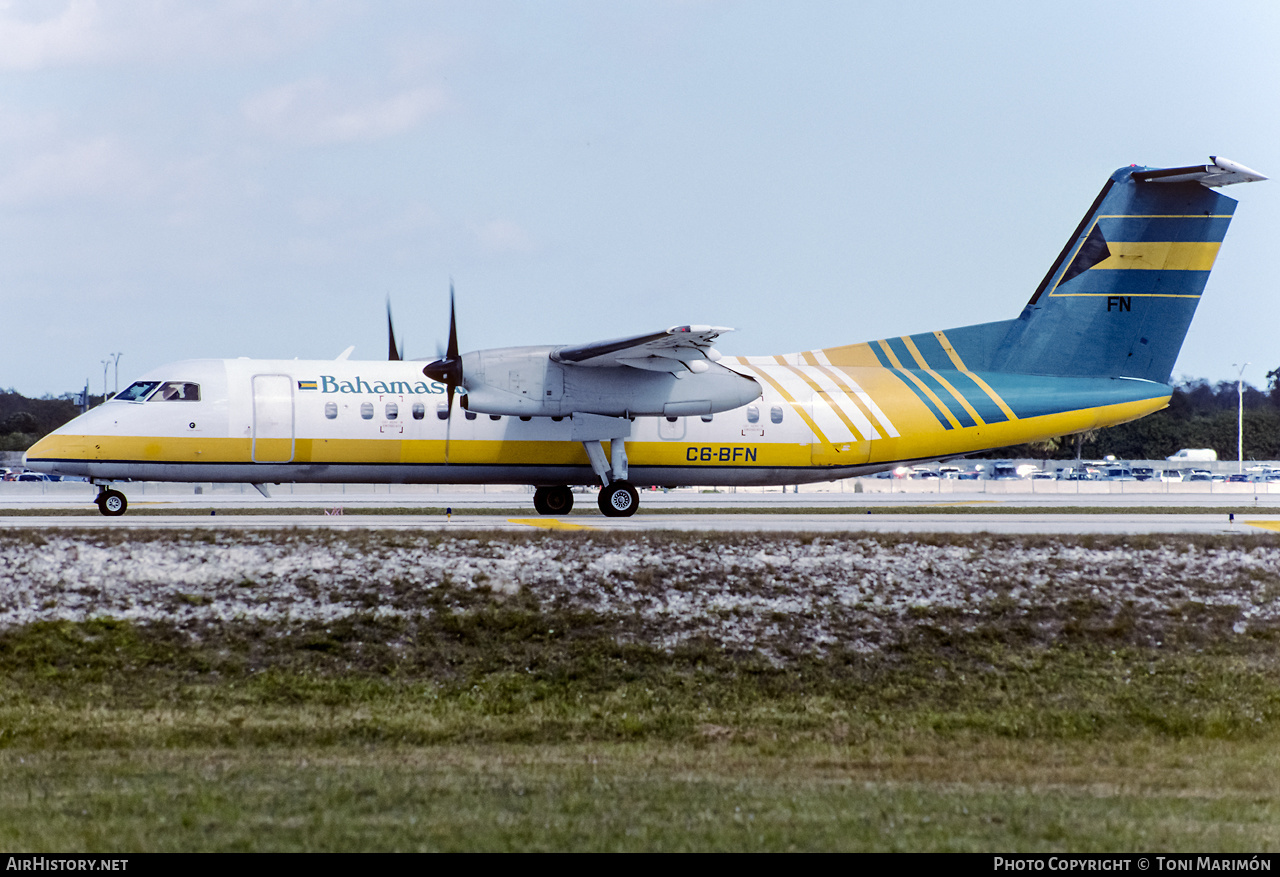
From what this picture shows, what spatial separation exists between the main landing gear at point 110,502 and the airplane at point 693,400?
47 mm

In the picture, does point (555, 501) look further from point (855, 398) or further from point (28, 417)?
point (28, 417)

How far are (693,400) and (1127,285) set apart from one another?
11.5m

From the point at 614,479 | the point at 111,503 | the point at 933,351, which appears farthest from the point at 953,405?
the point at 111,503

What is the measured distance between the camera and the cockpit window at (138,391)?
26.1 m

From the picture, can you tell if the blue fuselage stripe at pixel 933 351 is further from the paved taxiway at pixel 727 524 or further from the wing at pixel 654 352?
the wing at pixel 654 352

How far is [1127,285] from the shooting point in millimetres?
29672

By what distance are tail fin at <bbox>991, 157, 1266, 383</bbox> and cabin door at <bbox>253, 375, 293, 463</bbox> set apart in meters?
16.9

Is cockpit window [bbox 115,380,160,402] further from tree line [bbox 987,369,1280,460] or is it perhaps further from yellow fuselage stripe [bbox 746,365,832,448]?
tree line [bbox 987,369,1280,460]

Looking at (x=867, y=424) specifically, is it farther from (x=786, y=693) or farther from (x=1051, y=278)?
(x=786, y=693)

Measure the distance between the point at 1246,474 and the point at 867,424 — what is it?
6916cm

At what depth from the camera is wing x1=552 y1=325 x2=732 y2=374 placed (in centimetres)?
2530

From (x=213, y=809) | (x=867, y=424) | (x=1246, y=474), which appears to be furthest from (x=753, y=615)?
(x=1246, y=474)

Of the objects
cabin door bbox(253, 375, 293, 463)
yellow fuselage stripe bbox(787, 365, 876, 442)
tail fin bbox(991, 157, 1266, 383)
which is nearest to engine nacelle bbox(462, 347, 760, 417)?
yellow fuselage stripe bbox(787, 365, 876, 442)

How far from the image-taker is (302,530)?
20781 millimetres
